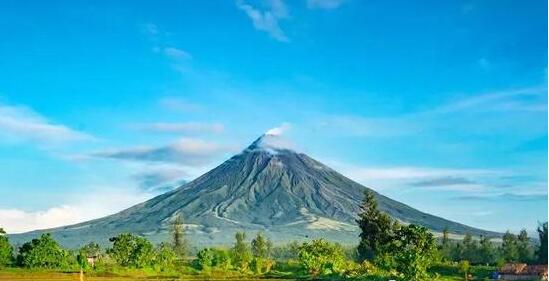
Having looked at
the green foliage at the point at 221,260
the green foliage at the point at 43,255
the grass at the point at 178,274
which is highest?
the green foliage at the point at 43,255

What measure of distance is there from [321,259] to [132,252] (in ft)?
52.7

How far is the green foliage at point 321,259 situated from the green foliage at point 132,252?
12.9 meters

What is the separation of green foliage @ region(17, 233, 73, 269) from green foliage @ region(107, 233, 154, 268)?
4.48 meters

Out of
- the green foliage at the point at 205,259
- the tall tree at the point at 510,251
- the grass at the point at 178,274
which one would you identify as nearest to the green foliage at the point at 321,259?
the grass at the point at 178,274

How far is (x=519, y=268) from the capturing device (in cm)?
6262

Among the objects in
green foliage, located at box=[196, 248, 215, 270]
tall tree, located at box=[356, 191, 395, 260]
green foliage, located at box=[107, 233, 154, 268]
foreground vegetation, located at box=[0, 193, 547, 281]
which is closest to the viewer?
foreground vegetation, located at box=[0, 193, 547, 281]

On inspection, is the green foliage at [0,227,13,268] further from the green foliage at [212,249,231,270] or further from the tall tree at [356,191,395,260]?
the tall tree at [356,191,395,260]

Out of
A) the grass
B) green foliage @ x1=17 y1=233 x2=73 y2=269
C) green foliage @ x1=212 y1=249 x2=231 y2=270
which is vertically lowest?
the grass

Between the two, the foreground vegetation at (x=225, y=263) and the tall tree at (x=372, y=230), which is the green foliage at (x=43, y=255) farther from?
the tall tree at (x=372, y=230)

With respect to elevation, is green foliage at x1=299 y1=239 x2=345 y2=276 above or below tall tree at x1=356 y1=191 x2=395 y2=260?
below

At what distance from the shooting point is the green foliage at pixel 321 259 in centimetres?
6412

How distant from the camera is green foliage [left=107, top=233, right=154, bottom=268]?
65688 mm

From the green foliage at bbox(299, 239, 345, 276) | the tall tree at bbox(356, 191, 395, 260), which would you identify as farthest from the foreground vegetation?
the tall tree at bbox(356, 191, 395, 260)

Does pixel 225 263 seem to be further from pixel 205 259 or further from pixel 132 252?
pixel 132 252
